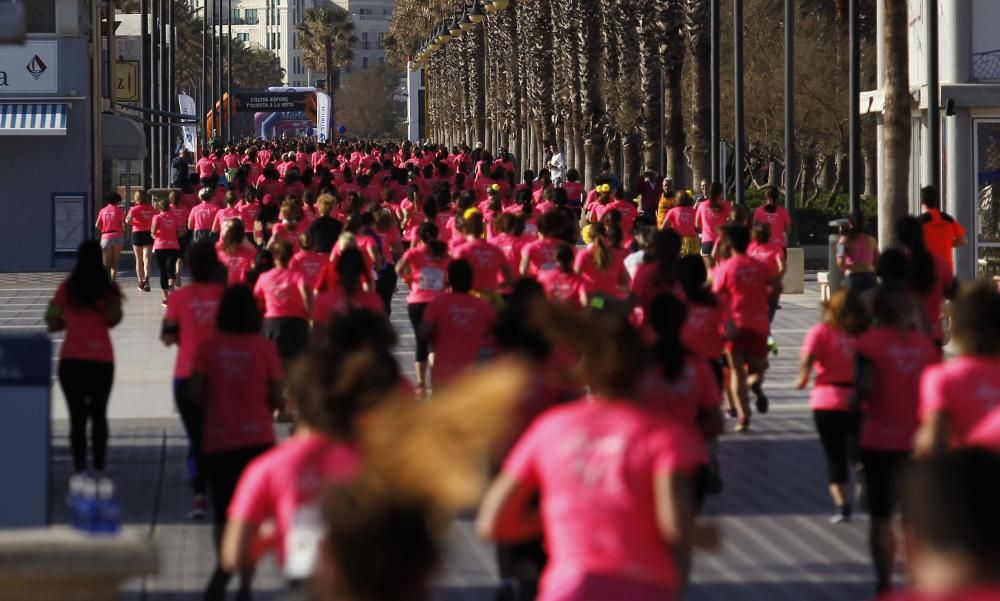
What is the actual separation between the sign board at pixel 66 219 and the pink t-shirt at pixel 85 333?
2423 centimetres

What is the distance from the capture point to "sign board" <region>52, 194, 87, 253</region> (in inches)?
1412

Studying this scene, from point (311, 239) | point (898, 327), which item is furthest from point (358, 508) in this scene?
point (311, 239)

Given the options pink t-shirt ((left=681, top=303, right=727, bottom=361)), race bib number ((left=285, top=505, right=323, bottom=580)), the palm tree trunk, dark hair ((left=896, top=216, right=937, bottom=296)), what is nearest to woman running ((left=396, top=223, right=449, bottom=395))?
pink t-shirt ((left=681, top=303, right=727, bottom=361))

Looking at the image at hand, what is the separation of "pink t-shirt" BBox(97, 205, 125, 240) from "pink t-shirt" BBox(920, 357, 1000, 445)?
20.4 m

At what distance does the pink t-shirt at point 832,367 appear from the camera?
10.5 metres

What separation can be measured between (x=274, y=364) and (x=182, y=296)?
2.85 m

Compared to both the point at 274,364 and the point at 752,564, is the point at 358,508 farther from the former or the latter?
the point at 752,564

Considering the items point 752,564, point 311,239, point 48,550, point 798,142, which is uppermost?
point 798,142

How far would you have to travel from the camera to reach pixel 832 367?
10.5 metres

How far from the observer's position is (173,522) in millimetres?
11617

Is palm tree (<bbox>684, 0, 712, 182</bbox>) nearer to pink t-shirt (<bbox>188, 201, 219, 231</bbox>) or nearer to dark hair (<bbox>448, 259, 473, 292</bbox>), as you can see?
pink t-shirt (<bbox>188, 201, 219, 231</bbox>)

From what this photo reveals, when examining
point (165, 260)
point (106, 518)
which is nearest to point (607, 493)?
point (106, 518)

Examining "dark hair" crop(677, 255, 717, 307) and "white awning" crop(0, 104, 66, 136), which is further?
"white awning" crop(0, 104, 66, 136)

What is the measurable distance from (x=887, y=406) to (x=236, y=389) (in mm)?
2785
